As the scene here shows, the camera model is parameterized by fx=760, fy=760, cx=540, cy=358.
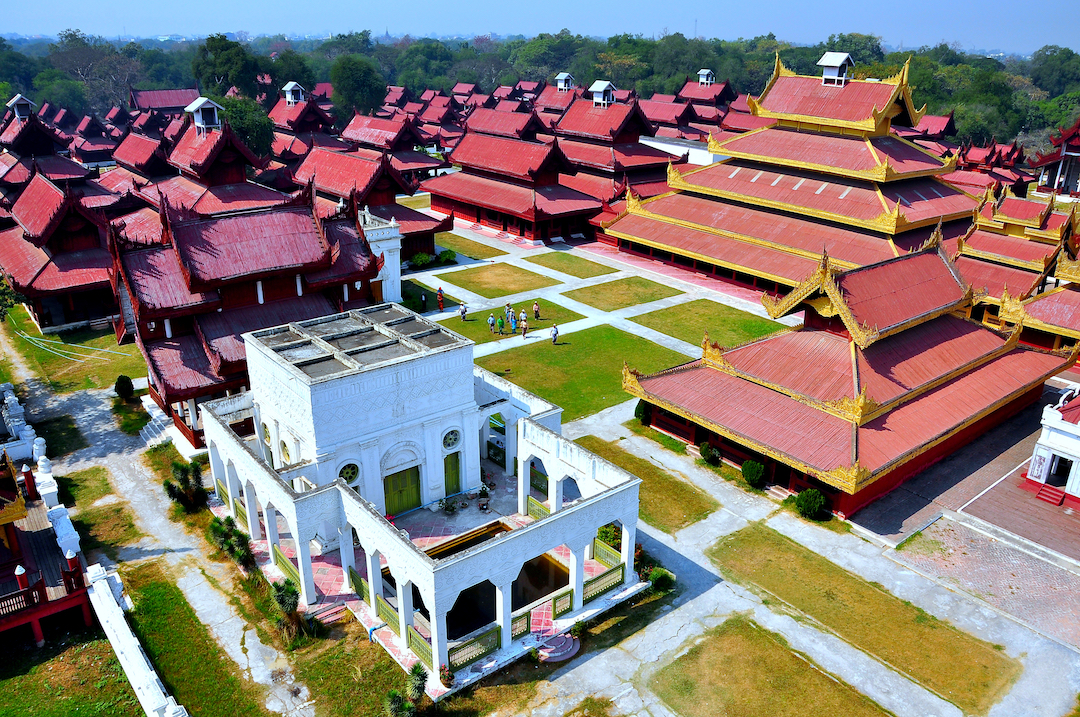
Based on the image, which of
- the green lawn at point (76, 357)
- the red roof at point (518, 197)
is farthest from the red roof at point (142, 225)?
the red roof at point (518, 197)

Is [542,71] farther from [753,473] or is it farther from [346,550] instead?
[346,550]

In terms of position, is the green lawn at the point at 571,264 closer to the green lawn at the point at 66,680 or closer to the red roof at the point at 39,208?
the red roof at the point at 39,208

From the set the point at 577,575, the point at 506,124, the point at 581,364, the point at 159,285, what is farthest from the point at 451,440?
the point at 506,124

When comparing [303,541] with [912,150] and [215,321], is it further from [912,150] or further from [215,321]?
[912,150]

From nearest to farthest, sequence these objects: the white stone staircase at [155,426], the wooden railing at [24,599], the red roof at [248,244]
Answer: the wooden railing at [24,599] < the red roof at [248,244] < the white stone staircase at [155,426]

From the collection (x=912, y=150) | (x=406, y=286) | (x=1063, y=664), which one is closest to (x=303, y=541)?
(x=1063, y=664)
